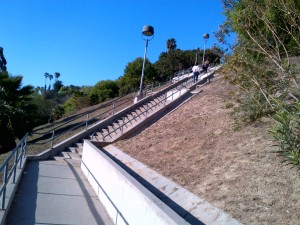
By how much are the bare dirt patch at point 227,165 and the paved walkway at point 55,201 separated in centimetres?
181

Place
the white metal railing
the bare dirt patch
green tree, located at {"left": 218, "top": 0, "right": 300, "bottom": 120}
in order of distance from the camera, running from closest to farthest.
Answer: the bare dirt patch
green tree, located at {"left": 218, "top": 0, "right": 300, "bottom": 120}
the white metal railing

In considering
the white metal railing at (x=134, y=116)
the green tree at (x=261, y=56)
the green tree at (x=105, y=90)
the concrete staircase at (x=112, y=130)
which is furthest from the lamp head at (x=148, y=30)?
the green tree at (x=105, y=90)

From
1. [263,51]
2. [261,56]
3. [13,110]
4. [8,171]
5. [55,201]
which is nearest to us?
[263,51]

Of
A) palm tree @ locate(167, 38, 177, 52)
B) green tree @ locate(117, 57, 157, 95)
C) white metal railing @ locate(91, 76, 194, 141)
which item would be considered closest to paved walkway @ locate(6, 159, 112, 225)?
white metal railing @ locate(91, 76, 194, 141)

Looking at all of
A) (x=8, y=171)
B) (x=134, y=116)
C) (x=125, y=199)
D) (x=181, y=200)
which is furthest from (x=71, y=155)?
(x=181, y=200)

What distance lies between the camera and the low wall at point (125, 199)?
505cm

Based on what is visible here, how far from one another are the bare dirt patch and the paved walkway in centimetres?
181

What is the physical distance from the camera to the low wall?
5.05m

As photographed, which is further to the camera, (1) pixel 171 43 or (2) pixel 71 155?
(1) pixel 171 43

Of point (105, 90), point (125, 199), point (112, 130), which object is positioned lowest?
point (125, 199)

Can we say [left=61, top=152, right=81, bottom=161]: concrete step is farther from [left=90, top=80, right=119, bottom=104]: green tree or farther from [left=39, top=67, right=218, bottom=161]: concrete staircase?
[left=90, top=80, right=119, bottom=104]: green tree

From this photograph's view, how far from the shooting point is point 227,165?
7262 mm

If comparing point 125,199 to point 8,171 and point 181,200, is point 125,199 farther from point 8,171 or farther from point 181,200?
point 8,171

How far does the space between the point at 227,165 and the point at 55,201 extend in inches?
149
